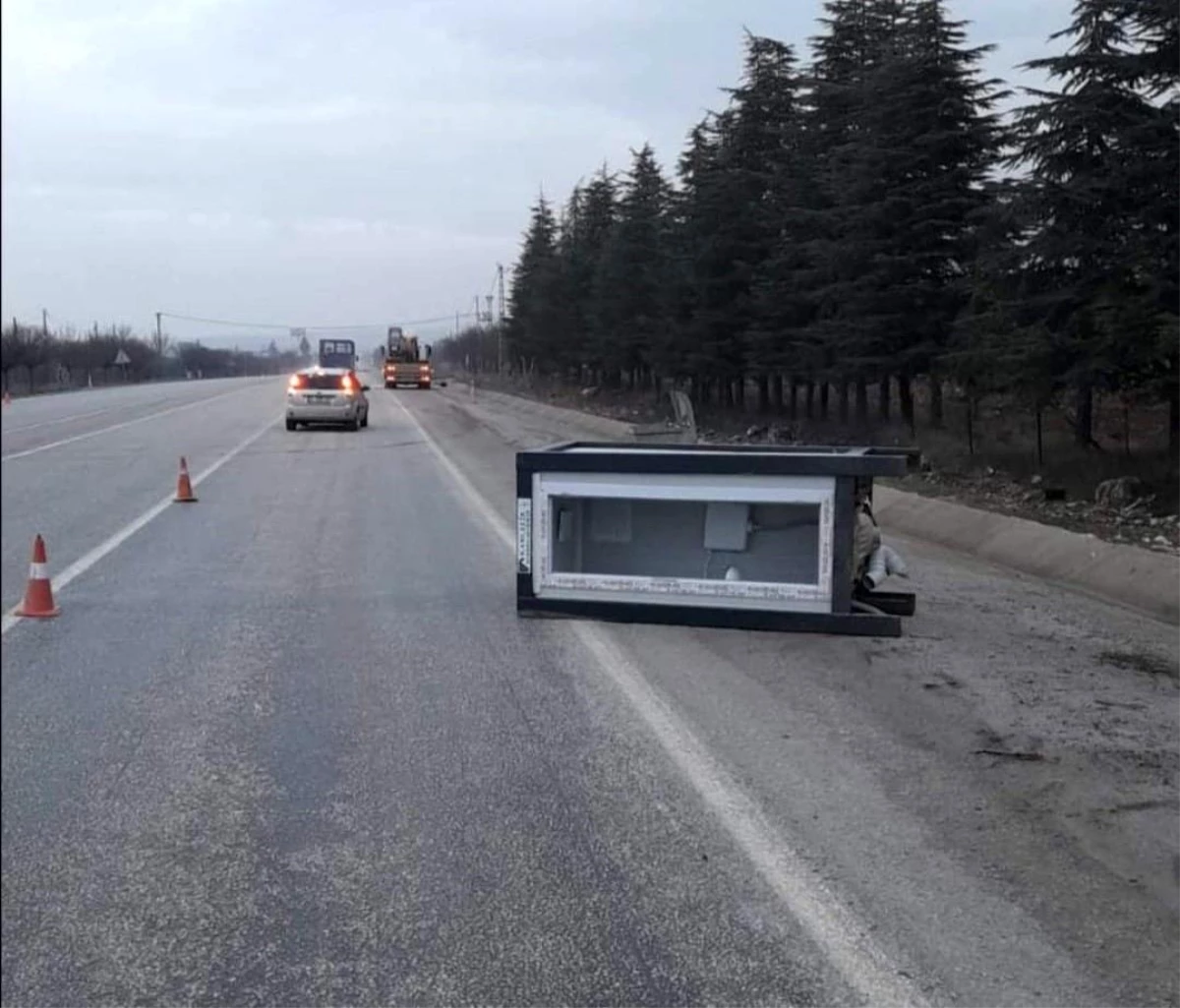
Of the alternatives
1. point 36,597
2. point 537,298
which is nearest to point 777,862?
point 36,597

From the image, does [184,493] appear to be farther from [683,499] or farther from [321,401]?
[321,401]

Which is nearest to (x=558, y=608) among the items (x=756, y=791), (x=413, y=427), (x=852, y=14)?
(x=756, y=791)

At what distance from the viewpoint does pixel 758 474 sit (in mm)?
9078

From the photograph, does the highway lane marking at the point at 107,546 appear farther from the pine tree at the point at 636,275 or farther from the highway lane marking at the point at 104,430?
the pine tree at the point at 636,275

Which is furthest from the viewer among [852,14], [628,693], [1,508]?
[852,14]

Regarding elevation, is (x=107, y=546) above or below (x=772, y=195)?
below

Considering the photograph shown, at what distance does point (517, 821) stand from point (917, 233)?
818 inches

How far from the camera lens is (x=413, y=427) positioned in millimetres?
35562

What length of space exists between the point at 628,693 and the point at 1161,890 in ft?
10.9

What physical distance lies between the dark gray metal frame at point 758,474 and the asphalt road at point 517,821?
0.84 feet

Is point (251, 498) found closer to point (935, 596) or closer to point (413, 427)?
point (935, 596)

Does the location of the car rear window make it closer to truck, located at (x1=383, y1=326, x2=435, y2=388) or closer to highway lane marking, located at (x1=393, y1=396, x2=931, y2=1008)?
highway lane marking, located at (x1=393, y1=396, x2=931, y2=1008)

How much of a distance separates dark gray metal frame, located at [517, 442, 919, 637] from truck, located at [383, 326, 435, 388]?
66485mm

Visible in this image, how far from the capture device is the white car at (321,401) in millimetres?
33906
